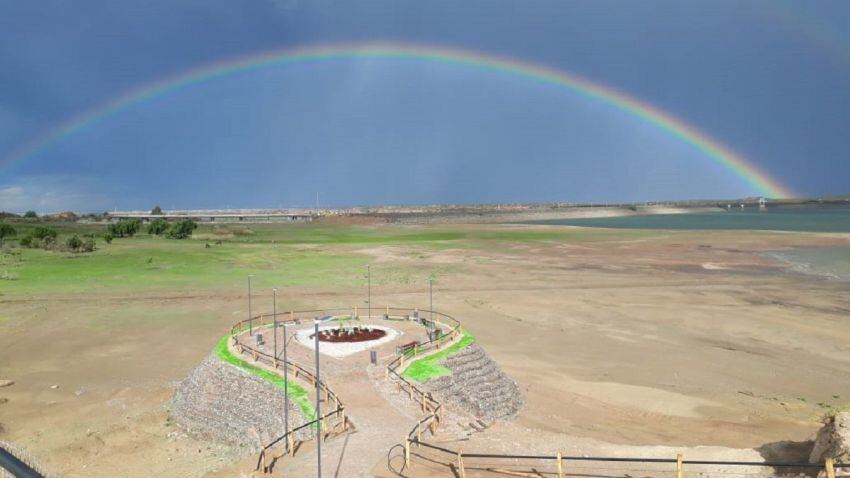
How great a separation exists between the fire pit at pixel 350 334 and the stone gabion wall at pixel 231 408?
5.88 metres

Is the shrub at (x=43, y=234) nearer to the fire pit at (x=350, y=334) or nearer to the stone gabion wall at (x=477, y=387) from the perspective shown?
the fire pit at (x=350, y=334)

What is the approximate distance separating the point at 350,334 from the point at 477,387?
346 inches

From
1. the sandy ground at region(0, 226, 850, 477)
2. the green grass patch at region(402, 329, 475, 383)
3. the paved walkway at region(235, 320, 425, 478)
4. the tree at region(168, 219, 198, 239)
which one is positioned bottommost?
the sandy ground at region(0, 226, 850, 477)

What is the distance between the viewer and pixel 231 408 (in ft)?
85.0

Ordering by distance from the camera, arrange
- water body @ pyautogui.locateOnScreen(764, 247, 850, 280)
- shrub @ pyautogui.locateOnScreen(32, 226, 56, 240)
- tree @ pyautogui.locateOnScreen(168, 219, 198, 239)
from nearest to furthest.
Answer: water body @ pyautogui.locateOnScreen(764, 247, 850, 280) → shrub @ pyautogui.locateOnScreen(32, 226, 56, 240) → tree @ pyautogui.locateOnScreen(168, 219, 198, 239)

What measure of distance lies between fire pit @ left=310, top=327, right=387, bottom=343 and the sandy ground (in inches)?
324

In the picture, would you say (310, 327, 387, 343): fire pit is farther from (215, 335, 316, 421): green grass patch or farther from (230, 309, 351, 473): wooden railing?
(215, 335, 316, 421): green grass patch

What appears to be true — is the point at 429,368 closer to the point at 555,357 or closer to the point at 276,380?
the point at 276,380

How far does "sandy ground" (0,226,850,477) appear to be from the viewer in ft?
83.5

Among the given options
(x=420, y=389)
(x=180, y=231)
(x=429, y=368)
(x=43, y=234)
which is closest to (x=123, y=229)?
(x=180, y=231)

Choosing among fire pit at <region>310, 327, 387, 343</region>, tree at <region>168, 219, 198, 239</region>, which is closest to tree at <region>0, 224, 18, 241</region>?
tree at <region>168, 219, 198, 239</region>

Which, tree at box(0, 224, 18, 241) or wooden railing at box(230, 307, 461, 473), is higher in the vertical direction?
tree at box(0, 224, 18, 241)

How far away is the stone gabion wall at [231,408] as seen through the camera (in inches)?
931

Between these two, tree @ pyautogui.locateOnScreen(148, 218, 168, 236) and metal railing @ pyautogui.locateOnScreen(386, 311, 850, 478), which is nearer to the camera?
metal railing @ pyautogui.locateOnScreen(386, 311, 850, 478)
